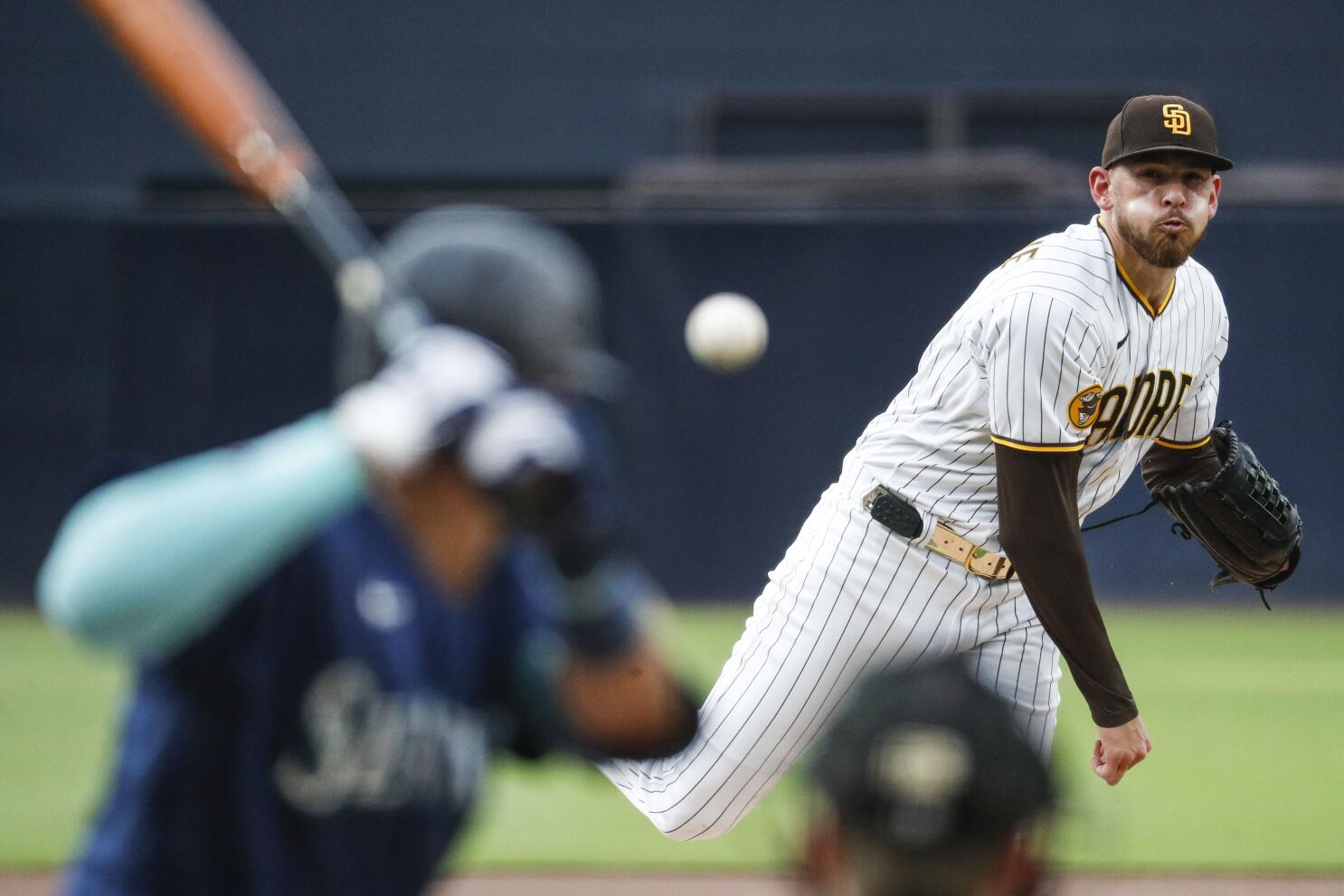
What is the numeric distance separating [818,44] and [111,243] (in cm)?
708

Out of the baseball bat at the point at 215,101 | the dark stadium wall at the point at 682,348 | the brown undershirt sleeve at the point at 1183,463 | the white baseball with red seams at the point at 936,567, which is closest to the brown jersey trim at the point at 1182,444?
the brown undershirt sleeve at the point at 1183,463

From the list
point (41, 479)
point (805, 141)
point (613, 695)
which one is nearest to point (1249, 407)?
point (805, 141)

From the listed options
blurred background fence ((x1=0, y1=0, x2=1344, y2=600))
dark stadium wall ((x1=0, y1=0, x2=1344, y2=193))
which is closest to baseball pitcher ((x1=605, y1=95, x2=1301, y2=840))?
blurred background fence ((x1=0, y1=0, x2=1344, y2=600))

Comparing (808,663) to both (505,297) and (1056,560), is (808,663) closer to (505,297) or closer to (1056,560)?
(1056,560)

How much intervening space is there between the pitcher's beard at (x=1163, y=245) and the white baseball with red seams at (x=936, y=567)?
0.07 m

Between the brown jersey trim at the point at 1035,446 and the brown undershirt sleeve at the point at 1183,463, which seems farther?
the brown undershirt sleeve at the point at 1183,463

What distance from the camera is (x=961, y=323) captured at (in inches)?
131

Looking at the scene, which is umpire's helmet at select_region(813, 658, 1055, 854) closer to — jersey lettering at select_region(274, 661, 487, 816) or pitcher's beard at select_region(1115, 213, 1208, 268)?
jersey lettering at select_region(274, 661, 487, 816)

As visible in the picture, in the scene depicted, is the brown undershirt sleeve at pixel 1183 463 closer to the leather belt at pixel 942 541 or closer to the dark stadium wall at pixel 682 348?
the leather belt at pixel 942 541

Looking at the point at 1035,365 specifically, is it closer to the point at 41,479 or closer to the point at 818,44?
the point at 41,479

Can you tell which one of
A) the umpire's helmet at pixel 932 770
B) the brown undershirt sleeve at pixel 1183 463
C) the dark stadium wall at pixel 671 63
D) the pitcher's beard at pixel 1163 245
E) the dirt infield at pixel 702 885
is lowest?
the dirt infield at pixel 702 885

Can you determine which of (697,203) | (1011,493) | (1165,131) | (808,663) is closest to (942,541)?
A: (1011,493)

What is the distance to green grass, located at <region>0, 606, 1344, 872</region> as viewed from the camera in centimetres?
509

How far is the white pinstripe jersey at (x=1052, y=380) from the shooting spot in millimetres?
3150
